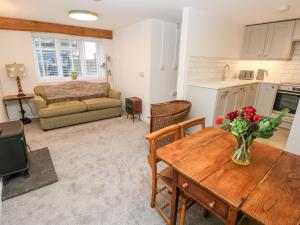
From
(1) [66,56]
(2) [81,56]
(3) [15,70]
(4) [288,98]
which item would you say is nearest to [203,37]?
(4) [288,98]

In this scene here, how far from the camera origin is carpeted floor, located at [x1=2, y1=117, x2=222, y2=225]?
1640mm

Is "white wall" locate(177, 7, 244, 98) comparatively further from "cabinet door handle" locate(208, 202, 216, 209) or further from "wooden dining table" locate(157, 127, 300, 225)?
"cabinet door handle" locate(208, 202, 216, 209)

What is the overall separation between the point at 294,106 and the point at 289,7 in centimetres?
192

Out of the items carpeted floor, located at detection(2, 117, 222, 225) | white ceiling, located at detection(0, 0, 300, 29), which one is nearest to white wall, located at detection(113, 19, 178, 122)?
white ceiling, located at detection(0, 0, 300, 29)

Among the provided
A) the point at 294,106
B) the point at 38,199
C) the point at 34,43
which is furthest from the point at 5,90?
the point at 294,106

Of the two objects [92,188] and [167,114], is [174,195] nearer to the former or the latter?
[92,188]

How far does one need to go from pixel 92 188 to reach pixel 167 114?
1576 mm

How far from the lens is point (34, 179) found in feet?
6.90

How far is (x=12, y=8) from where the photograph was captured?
2.93m

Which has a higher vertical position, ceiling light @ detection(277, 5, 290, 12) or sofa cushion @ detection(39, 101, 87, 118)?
ceiling light @ detection(277, 5, 290, 12)

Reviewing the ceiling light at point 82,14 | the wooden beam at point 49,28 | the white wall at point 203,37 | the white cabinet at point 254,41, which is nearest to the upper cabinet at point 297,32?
the white cabinet at point 254,41

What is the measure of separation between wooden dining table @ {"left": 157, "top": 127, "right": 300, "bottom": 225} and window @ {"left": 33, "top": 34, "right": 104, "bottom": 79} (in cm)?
436

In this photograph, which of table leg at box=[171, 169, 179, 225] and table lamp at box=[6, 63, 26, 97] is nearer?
table leg at box=[171, 169, 179, 225]

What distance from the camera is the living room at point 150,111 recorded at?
3.75ft
